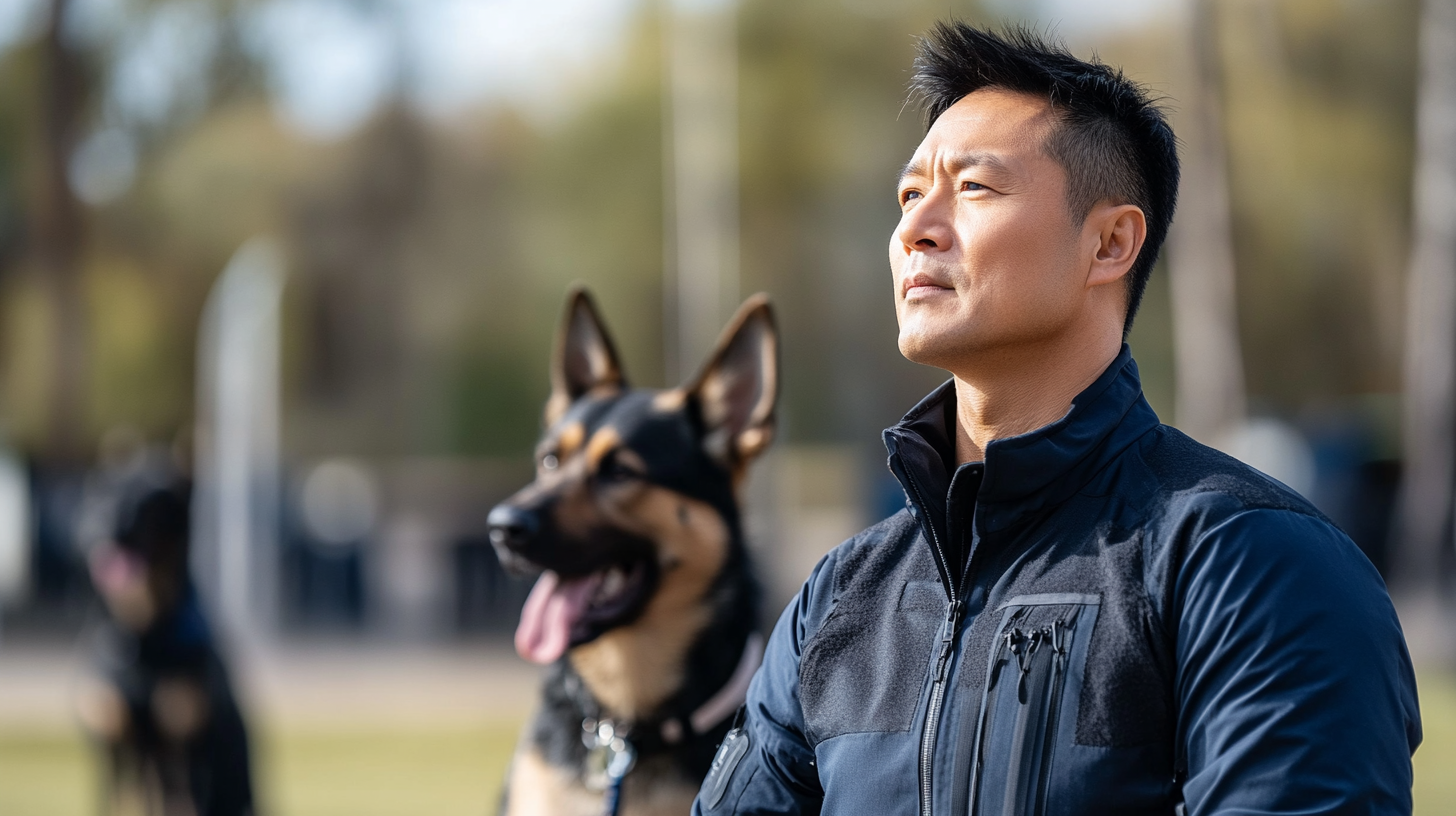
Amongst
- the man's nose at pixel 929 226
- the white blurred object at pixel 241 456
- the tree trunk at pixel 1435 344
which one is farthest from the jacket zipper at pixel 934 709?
the tree trunk at pixel 1435 344

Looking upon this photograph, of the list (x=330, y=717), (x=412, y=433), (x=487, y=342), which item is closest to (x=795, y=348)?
(x=487, y=342)

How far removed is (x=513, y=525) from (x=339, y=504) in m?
19.4

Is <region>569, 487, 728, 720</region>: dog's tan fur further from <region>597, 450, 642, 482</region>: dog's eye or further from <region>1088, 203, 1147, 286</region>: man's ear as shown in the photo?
<region>1088, 203, 1147, 286</region>: man's ear

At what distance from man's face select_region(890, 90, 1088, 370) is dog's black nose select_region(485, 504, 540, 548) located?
7.09 ft

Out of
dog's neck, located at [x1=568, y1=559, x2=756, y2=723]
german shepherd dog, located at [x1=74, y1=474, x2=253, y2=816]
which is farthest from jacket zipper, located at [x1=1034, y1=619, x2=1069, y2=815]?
german shepherd dog, located at [x1=74, y1=474, x2=253, y2=816]

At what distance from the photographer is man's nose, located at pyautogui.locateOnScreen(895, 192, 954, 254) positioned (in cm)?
195

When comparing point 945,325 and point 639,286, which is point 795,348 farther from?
point 945,325

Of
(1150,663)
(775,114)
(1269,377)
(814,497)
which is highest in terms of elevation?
(775,114)

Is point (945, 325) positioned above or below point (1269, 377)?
above

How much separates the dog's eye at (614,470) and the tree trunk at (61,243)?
60.0 ft

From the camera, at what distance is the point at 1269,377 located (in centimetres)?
2408

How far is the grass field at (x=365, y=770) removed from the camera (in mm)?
8250

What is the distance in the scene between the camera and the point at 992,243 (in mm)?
1903

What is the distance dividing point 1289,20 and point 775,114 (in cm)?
935
